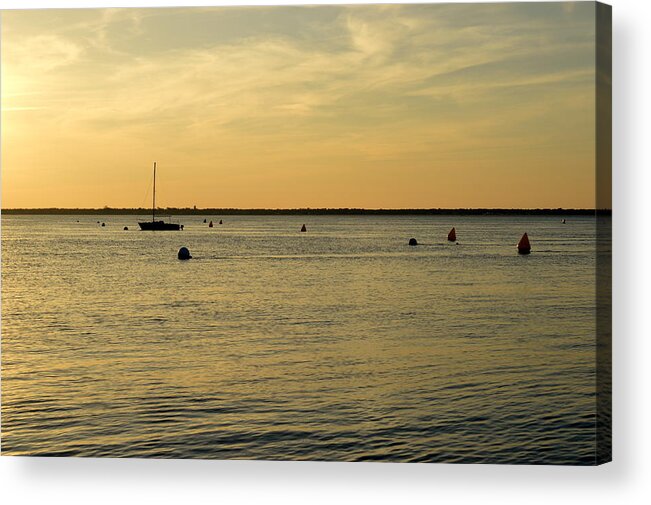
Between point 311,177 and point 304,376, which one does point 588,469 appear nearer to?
point 304,376

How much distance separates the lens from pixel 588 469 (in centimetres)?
642

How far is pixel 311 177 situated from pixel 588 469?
391 cm

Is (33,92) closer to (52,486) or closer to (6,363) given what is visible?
(6,363)

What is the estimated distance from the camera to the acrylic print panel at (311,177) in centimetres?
693

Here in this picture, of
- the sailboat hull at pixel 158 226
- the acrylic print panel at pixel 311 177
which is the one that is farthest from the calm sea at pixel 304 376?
the sailboat hull at pixel 158 226

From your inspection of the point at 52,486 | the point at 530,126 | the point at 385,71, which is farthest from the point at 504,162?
the point at 52,486

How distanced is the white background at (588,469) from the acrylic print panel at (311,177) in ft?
0.32

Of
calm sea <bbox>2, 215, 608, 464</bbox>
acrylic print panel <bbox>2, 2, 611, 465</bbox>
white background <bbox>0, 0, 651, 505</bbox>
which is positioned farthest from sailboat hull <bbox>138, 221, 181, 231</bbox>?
white background <bbox>0, 0, 651, 505</bbox>

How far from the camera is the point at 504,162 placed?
8.81 metres

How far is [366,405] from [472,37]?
295 centimetres

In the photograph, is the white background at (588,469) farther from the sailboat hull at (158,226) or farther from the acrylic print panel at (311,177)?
the sailboat hull at (158,226)

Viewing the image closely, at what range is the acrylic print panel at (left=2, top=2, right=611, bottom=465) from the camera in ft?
22.7

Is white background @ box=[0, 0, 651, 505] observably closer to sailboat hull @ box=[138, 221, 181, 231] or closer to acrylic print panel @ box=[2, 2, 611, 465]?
acrylic print panel @ box=[2, 2, 611, 465]

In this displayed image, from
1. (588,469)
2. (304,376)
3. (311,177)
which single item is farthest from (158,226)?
(588,469)
